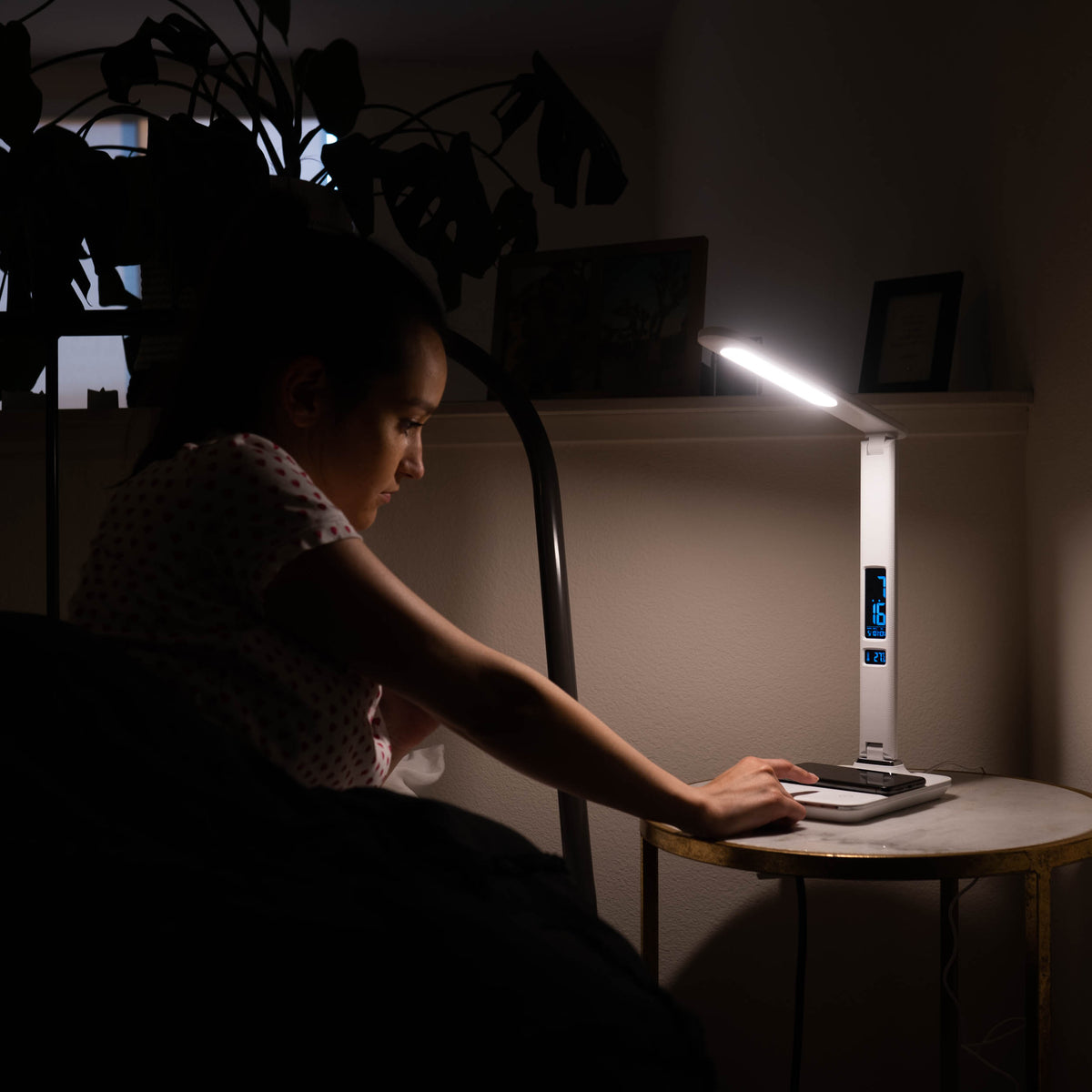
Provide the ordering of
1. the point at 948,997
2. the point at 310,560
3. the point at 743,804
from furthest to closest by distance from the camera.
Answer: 1. the point at 948,997
2. the point at 743,804
3. the point at 310,560

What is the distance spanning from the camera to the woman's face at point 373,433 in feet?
3.26

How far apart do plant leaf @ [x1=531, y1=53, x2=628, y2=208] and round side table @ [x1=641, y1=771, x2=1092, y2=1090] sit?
104 cm

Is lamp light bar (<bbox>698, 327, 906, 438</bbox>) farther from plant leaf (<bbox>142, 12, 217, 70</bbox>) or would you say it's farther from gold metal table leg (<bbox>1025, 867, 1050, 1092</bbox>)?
plant leaf (<bbox>142, 12, 217, 70</bbox>)

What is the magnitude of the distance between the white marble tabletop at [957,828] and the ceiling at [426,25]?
3263mm

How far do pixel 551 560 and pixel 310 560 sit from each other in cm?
54

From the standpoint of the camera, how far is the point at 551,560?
133cm

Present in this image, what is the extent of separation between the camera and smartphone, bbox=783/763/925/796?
1.22 metres

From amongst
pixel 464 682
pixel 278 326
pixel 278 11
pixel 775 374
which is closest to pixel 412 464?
pixel 278 326

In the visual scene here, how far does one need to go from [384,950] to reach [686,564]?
3.86ft

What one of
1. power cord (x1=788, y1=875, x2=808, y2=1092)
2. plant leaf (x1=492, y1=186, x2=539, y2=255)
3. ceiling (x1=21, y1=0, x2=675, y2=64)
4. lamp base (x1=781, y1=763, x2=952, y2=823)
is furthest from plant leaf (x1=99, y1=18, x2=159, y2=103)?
ceiling (x1=21, y1=0, x2=675, y2=64)

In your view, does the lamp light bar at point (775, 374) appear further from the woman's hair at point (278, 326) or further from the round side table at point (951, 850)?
the round side table at point (951, 850)

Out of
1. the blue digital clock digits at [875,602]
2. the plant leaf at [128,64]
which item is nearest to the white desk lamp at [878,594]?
the blue digital clock digits at [875,602]

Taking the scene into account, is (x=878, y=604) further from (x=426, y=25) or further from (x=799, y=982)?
(x=426, y=25)

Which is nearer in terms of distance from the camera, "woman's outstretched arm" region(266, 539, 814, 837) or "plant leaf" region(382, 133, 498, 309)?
"woman's outstretched arm" region(266, 539, 814, 837)
